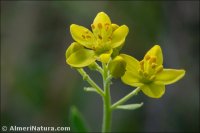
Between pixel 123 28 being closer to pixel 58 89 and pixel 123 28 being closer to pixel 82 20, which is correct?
pixel 58 89

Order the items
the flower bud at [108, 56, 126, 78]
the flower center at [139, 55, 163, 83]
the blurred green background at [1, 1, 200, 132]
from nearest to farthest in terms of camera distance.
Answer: the flower bud at [108, 56, 126, 78] → the flower center at [139, 55, 163, 83] → the blurred green background at [1, 1, 200, 132]

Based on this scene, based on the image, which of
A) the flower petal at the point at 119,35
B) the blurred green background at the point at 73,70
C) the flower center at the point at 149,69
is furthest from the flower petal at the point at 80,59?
the blurred green background at the point at 73,70

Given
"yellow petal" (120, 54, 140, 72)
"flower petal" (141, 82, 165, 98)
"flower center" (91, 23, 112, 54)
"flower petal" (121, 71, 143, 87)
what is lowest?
"flower petal" (141, 82, 165, 98)

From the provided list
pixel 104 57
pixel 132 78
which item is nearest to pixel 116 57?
pixel 104 57

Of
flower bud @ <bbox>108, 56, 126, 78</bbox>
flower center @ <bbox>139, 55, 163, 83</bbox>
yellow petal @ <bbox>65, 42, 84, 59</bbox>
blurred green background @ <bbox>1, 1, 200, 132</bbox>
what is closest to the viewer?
flower bud @ <bbox>108, 56, 126, 78</bbox>

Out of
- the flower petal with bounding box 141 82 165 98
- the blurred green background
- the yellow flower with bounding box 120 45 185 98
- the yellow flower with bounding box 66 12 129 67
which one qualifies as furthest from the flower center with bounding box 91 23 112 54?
the blurred green background

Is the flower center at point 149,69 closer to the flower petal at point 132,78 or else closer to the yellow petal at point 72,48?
the flower petal at point 132,78

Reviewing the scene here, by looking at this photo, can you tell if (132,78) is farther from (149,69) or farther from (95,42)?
(95,42)

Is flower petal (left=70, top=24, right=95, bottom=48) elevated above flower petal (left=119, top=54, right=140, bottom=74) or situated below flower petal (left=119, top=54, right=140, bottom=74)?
above

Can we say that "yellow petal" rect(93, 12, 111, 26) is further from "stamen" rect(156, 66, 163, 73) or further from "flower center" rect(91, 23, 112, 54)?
"stamen" rect(156, 66, 163, 73)
